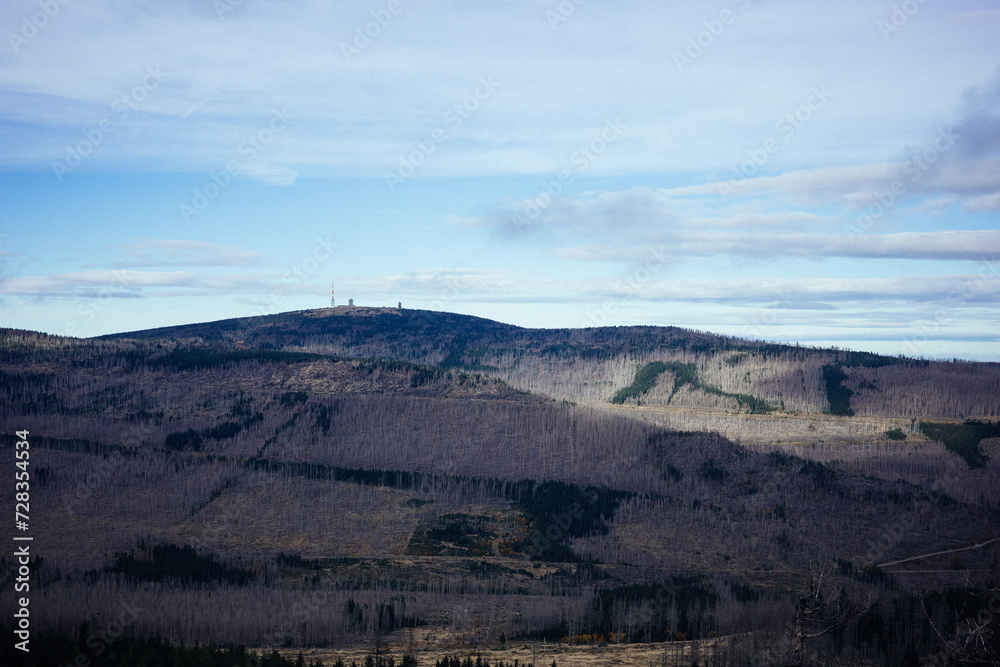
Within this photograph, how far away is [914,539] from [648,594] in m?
75.6

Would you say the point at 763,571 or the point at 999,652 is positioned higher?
the point at 999,652

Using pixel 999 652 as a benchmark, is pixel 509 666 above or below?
below

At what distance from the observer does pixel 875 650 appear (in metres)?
87.6

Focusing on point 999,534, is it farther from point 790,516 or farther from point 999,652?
point 999,652

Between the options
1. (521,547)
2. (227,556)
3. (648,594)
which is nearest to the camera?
(648,594)

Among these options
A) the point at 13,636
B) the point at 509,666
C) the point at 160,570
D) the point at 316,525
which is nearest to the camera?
the point at 13,636

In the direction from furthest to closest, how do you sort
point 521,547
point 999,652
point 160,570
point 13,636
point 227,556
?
1. point 521,547
2. point 227,556
3. point 160,570
4. point 13,636
5. point 999,652

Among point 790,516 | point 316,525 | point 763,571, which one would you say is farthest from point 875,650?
point 316,525

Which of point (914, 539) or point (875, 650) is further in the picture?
point (914, 539)

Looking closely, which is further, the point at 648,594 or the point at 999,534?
the point at 999,534

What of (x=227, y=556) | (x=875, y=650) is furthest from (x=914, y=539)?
(x=227, y=556)

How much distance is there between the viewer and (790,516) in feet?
598

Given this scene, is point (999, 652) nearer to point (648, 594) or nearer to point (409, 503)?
point (648, 594)

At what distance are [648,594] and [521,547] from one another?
4214cm
